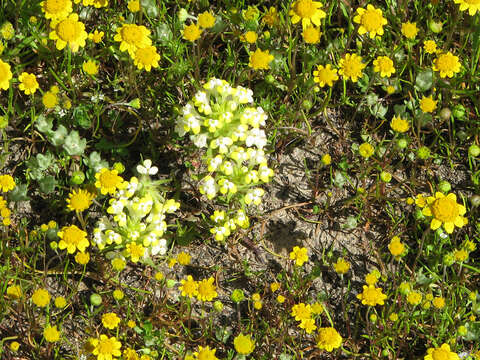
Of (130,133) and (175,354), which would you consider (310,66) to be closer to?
(130,133)

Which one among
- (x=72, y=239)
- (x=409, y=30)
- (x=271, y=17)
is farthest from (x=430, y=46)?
(x=72, y=239)

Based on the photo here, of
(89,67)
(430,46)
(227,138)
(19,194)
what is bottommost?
(19,194)

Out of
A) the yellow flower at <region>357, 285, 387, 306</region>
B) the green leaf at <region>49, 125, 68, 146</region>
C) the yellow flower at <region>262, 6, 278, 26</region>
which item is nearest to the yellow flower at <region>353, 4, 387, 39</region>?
the yellow flower at <region>262, 6, 278, 26</region>

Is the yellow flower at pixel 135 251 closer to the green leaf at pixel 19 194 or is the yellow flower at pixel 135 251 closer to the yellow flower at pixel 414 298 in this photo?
the green leaf at pixel 19 194

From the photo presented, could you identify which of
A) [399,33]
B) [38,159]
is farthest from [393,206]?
[38,159]

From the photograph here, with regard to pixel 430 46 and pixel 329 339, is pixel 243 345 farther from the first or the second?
pixel 430 46

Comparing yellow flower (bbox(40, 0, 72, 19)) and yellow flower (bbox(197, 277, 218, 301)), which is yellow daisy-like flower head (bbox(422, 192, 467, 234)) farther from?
yellow flower (bbox(40, 0, 72, 19))

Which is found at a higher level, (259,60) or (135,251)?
(259,60)

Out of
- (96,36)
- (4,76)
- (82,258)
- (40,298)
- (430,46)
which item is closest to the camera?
(40,298)
